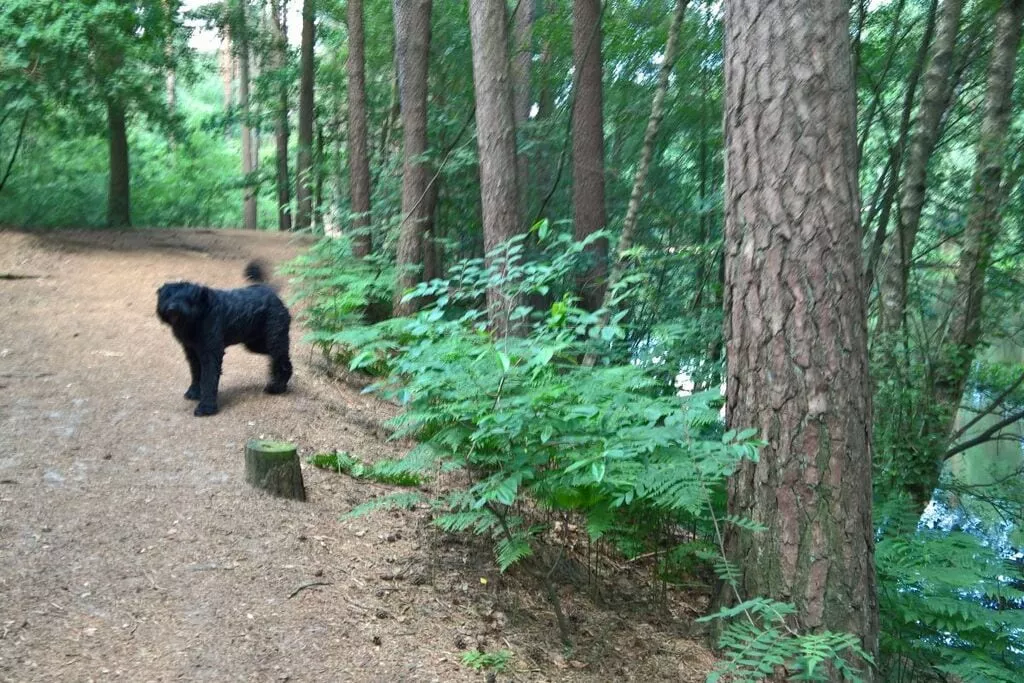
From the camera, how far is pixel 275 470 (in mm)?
6215

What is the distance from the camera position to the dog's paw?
770 centimetres

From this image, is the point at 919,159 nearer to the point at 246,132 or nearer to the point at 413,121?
the point at 413,121

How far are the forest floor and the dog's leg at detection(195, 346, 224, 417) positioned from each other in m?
0.17

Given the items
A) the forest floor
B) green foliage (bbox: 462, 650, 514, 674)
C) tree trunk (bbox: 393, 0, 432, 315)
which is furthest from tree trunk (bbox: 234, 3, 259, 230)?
green foliage (bbox: 462, 650, 514, 674)

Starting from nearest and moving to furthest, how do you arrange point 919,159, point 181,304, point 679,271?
1. point 181,304
2. point 919,159
3. point 679,271

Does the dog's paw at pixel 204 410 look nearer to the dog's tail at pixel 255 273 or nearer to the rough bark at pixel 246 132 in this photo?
the dog's tail at pixel 255 273

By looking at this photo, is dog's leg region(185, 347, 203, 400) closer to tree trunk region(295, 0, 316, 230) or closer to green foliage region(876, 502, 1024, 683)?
green foliage region(876, 502, 1024, 683)

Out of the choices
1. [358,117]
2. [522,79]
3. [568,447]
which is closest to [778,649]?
[568,447]

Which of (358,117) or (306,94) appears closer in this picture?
(358,117)

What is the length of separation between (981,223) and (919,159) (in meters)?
1.32

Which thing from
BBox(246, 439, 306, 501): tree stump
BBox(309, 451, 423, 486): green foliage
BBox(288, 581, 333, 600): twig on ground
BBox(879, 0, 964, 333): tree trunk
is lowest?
BBox(288, 581, 333, 600): twig on ground

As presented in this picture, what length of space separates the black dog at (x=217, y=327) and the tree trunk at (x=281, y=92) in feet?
46.6

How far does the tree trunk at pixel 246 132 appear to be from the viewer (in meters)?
20.5

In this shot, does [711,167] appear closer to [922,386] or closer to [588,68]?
[588,68]
